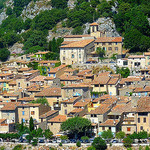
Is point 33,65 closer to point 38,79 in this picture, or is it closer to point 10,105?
point 38,79

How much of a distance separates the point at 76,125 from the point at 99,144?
4279mm

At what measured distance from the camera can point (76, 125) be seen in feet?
252

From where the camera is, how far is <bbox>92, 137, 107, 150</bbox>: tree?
244ft

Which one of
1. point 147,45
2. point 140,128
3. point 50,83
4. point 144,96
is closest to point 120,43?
point 147,45

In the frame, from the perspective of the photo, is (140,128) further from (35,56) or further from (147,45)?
(35,56)

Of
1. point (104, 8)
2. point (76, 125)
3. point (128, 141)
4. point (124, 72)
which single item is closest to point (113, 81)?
point (124, 72)

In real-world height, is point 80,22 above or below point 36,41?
above

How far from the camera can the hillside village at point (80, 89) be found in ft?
260

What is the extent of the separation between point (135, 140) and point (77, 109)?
10621mm

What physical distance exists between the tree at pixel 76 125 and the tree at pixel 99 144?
116 inches

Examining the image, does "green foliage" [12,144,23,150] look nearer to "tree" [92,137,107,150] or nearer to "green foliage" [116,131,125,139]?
"tree" [92,137,107,150]

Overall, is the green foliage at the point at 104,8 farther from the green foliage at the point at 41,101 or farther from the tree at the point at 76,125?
the tree at the point at 76,125

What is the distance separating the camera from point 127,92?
88.1 m

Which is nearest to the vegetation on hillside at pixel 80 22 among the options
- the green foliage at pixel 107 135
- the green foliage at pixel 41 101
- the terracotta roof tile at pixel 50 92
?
the terracotta roof tile at pixel 50 92
